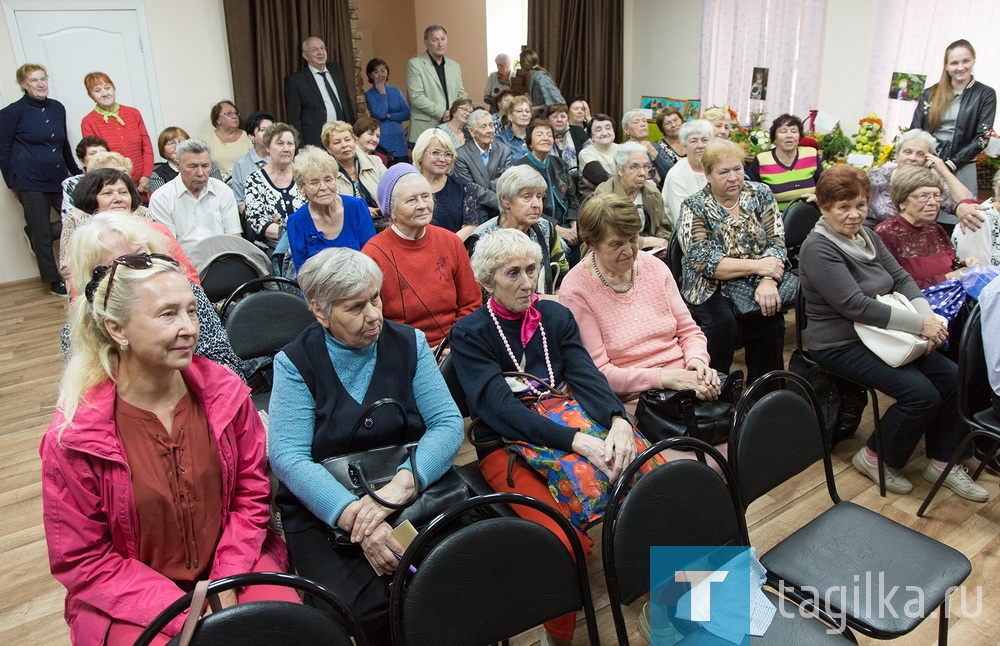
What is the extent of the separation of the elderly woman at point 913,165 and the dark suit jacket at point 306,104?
4534 mm

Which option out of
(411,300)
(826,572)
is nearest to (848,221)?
(826,572)

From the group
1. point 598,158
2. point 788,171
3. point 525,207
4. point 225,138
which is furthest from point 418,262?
point 225,138

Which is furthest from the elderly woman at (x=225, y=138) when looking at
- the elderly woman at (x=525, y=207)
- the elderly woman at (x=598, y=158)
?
the elderly woman at (x=525, y=207)

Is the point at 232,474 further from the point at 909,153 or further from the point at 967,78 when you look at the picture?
the point at 967,78

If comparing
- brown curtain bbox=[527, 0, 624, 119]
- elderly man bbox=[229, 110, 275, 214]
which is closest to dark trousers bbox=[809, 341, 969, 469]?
elderly man bbox=[229, 110, 275, 214]

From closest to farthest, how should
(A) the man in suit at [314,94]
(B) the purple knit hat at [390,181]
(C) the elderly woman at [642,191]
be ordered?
1. (B) the purple knit hat at [390,181]
2. (C) the elderly woman at [642,191]
3. (A) the man in suit at [314,94]

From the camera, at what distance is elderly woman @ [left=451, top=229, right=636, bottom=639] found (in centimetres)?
194

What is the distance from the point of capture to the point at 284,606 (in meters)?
1.21

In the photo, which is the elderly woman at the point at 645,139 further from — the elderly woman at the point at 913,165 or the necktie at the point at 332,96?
the necktie at the point at 332,96

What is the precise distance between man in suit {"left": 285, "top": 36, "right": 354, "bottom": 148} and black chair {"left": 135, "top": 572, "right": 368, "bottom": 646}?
561 centimetres

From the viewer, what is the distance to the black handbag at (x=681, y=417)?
7.26ft

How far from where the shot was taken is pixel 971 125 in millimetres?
4672

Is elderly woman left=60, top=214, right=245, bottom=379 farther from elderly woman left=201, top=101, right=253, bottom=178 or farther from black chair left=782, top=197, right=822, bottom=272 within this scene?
elderly woman left=201, top=101, right=253, bottom=178

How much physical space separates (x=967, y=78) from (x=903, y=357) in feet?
10.6
